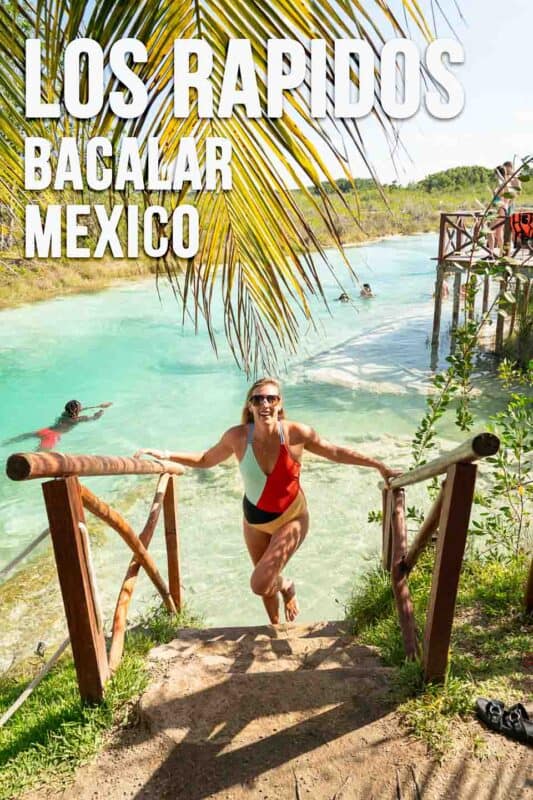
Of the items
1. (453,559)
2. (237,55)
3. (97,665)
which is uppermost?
(237,55)

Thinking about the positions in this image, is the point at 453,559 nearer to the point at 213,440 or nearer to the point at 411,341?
the point at 213,440

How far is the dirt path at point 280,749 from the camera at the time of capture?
183 centimetres

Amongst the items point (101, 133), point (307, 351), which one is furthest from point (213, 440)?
point (101, 133)

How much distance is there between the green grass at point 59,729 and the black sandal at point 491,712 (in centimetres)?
126

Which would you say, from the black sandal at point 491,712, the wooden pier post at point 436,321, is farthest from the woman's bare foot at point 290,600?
the wooden pier post at point 436,321

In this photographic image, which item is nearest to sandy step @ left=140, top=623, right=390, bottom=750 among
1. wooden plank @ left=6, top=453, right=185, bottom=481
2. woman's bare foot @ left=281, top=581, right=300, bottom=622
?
wooden plank @ left=6, top=453, right=185, bottom=481

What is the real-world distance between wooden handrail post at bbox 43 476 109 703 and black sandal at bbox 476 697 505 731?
135cm

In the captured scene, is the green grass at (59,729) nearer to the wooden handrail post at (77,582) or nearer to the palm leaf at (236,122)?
the wooden handrail post at (77,582)

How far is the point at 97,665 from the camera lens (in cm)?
208

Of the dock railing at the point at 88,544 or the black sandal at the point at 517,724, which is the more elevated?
the dock railing at the point at 88,544

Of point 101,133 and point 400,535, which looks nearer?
point 101,133

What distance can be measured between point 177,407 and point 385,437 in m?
5.10

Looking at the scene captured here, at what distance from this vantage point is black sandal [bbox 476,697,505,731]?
2.01m

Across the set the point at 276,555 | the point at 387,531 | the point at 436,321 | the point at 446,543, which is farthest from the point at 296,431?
the point at 436,321
